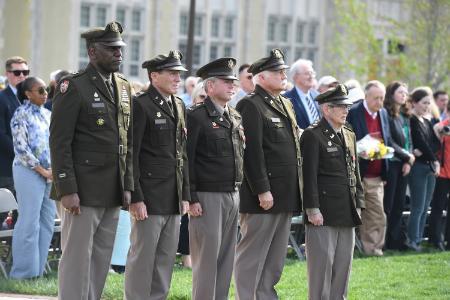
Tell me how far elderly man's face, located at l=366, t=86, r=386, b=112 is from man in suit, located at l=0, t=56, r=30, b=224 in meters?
3.99

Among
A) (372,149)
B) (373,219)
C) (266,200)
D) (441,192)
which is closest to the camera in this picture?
(266,200)

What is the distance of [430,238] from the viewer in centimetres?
1591

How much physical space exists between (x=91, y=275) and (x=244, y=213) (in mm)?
1609

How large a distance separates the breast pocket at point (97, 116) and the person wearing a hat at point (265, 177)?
5.01 feet

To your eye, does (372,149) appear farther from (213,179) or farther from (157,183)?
(157,183)

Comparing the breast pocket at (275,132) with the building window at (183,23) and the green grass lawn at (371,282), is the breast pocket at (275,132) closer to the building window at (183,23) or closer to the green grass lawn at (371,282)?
the green grass lawn at (371,282)

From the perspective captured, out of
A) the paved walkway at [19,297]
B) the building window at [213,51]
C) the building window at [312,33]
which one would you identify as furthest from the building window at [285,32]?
the paved walkway at [19,297]

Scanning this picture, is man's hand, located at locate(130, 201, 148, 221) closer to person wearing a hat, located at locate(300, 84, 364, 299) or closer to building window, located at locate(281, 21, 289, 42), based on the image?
person wearing a hat, located at locate(300, 84, 364, 299)

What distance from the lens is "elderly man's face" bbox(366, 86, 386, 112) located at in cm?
1396

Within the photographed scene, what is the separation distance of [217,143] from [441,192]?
695cm

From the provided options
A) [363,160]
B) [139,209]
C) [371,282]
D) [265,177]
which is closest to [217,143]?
[265,177]

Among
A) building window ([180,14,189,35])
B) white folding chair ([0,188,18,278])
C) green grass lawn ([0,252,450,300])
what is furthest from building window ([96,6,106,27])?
white folding chair ([0,188,18,278])

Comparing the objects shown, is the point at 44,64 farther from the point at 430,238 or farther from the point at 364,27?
the point at 430,238

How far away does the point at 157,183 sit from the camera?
9.20m
